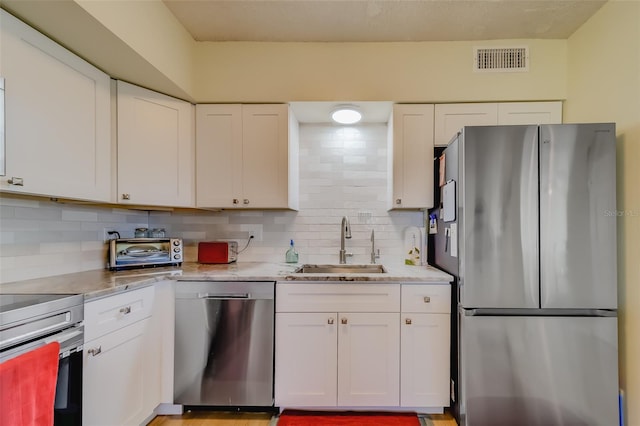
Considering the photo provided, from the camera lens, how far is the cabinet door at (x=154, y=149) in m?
1.85

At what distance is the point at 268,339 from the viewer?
1790mm

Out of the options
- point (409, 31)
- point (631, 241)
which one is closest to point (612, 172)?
point (631, 241)

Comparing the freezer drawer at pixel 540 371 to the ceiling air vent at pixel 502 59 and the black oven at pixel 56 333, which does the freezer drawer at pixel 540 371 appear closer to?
the ceiling air vent at pixel 502 59

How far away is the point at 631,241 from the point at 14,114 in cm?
320

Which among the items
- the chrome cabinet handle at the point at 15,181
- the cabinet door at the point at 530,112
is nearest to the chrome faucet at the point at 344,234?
the cabinet door at the point at 530,112

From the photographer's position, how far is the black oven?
1.00 metres

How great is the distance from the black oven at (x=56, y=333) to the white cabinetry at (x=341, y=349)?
979mm

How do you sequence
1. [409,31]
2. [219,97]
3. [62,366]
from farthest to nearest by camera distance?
[219,97] < [409,31] < [62,366]

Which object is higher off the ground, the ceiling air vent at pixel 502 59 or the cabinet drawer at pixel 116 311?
the ceiling air vent at pixel 502 59

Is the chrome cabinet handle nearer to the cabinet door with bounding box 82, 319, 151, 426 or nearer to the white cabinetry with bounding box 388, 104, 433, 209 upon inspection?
the cabinet door with bounding box 82, 319, 151, 426

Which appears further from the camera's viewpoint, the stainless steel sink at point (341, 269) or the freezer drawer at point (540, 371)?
the stainless steel sink at point (341, 269)

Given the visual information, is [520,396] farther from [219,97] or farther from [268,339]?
[219,97]

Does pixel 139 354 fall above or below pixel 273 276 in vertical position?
below

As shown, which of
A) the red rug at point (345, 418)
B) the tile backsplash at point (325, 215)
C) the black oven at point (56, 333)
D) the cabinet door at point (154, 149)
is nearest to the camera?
the black oven at point (56, 333)
